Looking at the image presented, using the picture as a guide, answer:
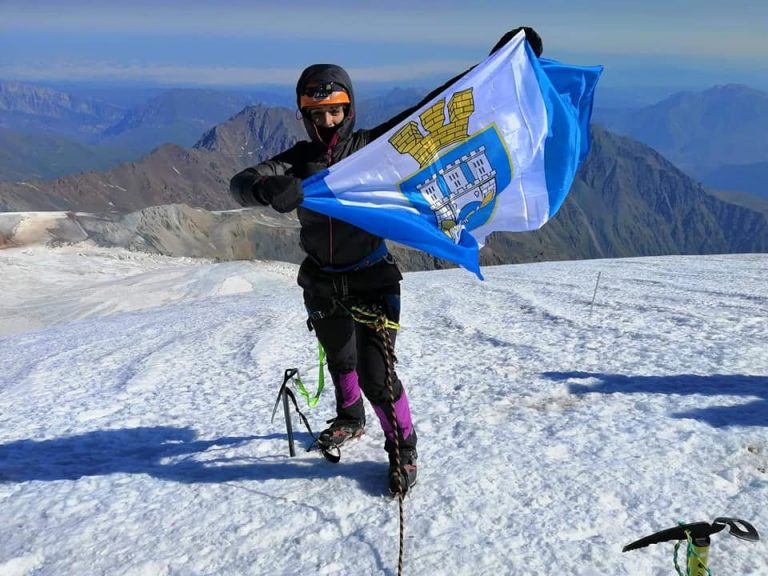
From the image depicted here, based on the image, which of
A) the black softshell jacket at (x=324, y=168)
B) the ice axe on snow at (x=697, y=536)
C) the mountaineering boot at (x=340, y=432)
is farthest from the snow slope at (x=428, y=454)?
the black softshell jacket at (x=324, y=168)

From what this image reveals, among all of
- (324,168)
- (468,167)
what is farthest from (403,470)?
(468,167)

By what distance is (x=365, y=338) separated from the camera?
5125mm

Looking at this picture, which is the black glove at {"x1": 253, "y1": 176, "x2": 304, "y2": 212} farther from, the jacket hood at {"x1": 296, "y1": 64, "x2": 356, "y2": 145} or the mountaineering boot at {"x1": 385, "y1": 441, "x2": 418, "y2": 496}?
the mountaineering boot at {"x1": 385, "y1": 441, "x2": 418, "y2": 496}

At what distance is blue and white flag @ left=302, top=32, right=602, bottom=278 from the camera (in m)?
5.14

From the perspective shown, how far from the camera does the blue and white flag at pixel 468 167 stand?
5.14 meters

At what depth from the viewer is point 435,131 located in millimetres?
5414

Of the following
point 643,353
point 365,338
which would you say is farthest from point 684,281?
point 365,338

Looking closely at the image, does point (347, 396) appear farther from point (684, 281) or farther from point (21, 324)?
point (21, 324)

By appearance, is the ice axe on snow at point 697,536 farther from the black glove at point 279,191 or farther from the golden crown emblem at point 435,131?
the golden crown emblem at point 435,131

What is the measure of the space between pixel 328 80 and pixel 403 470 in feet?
10.4

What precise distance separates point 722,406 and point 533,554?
3.40m

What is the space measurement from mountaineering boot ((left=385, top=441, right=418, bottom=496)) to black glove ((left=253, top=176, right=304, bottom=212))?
2.12 meters

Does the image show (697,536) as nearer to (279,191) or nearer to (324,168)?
(279,191)

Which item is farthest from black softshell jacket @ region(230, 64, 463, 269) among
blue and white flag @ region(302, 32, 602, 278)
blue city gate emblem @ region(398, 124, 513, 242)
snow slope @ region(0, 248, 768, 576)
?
snow slope @ region(0, 248, 768, 576)
